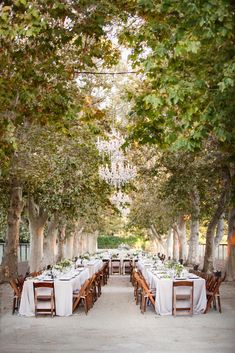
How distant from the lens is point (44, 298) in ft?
46.2

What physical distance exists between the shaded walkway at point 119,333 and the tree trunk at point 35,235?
12.2m

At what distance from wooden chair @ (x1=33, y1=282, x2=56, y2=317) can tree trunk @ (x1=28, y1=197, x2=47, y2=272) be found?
13.3 m

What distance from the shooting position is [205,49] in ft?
32.5

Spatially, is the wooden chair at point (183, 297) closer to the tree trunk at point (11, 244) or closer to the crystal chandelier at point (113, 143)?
the crystal chandelier at point (113, 143)

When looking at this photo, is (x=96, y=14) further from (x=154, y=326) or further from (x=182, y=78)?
(x=154, y=326)

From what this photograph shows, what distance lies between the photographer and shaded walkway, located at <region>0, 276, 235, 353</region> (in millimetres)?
10219

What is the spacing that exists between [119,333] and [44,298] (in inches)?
115

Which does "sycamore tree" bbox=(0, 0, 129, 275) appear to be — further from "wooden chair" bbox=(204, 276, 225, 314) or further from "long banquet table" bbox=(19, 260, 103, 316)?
"wooden chair" bbox=(204, 276, 225, 314)

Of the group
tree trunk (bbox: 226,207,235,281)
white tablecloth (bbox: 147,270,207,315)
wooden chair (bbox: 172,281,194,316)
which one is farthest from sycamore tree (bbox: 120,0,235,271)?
tree trunk (bbox: 226,207,235,281)

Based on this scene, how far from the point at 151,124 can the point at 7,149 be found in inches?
138

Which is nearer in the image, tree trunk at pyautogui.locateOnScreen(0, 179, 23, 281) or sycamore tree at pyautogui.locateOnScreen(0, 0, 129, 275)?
sycamore tree at pyautogui.locateOnScreen(0, 0, 129, 275)

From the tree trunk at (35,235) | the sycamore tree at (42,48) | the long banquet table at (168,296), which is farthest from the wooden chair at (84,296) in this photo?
the tree trunk at (35,235)

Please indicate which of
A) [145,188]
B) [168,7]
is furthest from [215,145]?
[145,188]

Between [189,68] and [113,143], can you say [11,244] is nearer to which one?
[113,143]
